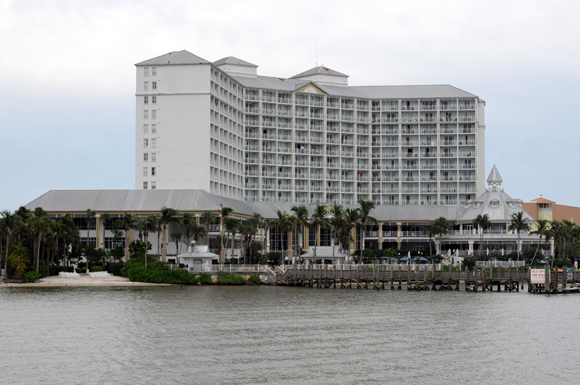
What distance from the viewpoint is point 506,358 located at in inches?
1709

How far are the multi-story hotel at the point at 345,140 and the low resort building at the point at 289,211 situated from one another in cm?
699

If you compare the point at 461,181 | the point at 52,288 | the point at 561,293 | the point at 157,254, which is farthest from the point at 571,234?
the point at 52,288

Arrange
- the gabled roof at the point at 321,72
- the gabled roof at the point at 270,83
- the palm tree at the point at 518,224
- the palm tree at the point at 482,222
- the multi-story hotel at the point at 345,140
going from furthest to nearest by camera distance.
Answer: the gabled roof at the point at 321,72 < the gabled roof at the point at 270,83 < the multi-story hotel at the point at 345,140 < the palm tree at the point at 482,222 < the palm tree at the point at 518,224

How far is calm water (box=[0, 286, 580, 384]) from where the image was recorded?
38531 mm

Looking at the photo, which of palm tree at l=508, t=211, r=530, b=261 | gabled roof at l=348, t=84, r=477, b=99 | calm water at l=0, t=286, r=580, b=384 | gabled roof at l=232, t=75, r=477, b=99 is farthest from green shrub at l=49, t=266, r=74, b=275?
gabled roof at l=348, t=84, r=477, b=99

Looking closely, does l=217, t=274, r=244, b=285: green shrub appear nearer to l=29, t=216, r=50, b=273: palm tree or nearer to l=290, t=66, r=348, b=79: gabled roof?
l=29, t=216, r=50, b=273: palm tree

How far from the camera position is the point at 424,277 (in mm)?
93562

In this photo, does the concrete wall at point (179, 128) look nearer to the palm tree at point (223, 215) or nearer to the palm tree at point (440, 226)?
the palm tree at point (223, 215)

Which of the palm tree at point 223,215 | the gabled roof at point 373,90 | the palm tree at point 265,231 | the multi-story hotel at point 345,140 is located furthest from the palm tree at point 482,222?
the palm tree at point 223,215

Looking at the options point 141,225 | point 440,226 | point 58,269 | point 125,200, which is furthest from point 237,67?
point 58,269

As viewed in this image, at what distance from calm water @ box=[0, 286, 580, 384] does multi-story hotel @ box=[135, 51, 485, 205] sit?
8036 cm

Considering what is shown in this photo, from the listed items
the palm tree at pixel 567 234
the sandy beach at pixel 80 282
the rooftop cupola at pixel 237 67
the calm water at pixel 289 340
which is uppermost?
the rooftop cupola at pixel 237 67

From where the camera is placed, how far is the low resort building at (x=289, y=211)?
12669 cm

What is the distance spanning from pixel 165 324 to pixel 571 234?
100435 mm
